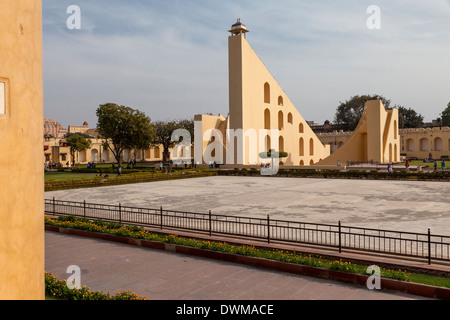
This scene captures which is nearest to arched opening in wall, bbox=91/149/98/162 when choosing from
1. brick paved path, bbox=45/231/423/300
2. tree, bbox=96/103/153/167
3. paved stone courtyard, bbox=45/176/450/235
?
tree, bbox=96/103/153/167

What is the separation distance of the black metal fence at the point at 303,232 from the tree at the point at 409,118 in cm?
7426

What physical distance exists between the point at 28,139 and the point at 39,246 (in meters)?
1.09

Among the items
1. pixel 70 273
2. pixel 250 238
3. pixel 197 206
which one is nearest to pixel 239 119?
pixel 197 206

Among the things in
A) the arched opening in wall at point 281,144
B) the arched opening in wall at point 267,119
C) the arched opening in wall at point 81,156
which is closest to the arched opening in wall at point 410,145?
the arched opening in wall at point 281,144

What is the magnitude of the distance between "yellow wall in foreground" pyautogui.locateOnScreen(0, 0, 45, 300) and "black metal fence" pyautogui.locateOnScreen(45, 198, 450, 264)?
540 cm

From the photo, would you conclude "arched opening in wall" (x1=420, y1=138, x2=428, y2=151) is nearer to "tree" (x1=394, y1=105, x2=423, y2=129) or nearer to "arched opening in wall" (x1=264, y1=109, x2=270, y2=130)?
"tree" (x1=394, y1=105, x2=423, y2=129)

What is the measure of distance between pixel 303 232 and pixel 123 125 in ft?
103

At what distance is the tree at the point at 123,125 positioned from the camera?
37.9 metres

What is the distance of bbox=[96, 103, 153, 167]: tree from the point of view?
1492 inches

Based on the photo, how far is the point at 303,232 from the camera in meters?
10.3

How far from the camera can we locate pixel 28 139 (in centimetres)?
338

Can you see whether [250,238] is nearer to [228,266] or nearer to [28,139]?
[228,266]

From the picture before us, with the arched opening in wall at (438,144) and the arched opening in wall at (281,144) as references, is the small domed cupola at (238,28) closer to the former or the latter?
the arched opening in wall at (281,144)

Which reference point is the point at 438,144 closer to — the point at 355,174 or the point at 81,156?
the point at 355,174
